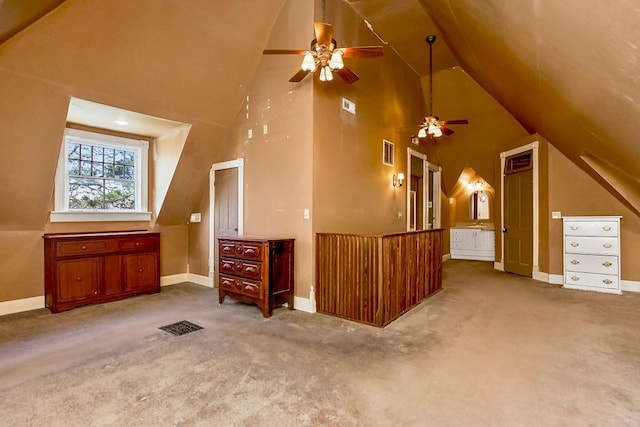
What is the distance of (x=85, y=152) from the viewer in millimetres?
4977

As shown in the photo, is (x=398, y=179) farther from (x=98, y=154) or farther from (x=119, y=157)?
(x=98, y=154)

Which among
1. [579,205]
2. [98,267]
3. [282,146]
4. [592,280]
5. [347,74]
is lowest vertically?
[592,280]

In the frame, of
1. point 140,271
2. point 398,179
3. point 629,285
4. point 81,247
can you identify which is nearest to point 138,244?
point 140,271

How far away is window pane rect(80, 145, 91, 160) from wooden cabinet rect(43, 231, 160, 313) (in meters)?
1.37

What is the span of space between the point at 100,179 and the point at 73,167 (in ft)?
1.33

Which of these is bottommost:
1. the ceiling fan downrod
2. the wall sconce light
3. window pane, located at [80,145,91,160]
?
the wall sconce light

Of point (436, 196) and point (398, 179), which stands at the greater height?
point (398, 179)

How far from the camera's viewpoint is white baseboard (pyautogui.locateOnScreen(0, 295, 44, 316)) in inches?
160

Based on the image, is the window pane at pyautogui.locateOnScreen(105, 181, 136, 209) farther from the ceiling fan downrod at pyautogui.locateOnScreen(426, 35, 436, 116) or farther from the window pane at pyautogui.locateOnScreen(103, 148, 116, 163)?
the ceiling fan downrod at pyautogui.locateOnScreen(426, 35, 436, 116)

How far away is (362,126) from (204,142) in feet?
8.72

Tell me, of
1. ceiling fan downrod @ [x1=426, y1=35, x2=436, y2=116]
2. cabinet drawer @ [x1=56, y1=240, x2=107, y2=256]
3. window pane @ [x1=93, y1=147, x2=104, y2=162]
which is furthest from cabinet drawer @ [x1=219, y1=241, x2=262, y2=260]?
ceiling fan downrod @ [x1=426, y1=35, x2=436, y2=116]

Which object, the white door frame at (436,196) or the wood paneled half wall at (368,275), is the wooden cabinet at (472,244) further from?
the wood paneled half wall at (368,275)

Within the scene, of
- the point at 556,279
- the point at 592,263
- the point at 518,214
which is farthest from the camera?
the point at 518,214

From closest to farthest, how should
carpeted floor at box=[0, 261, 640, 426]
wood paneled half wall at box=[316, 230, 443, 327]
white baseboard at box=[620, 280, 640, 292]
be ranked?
1. carpeted floor at box=[0, 261, 640, 426]
2. wood paneled half wall at box=[316, 230, 443, 327]
3. white baseboard at box=[620, 280, 640, 292]
